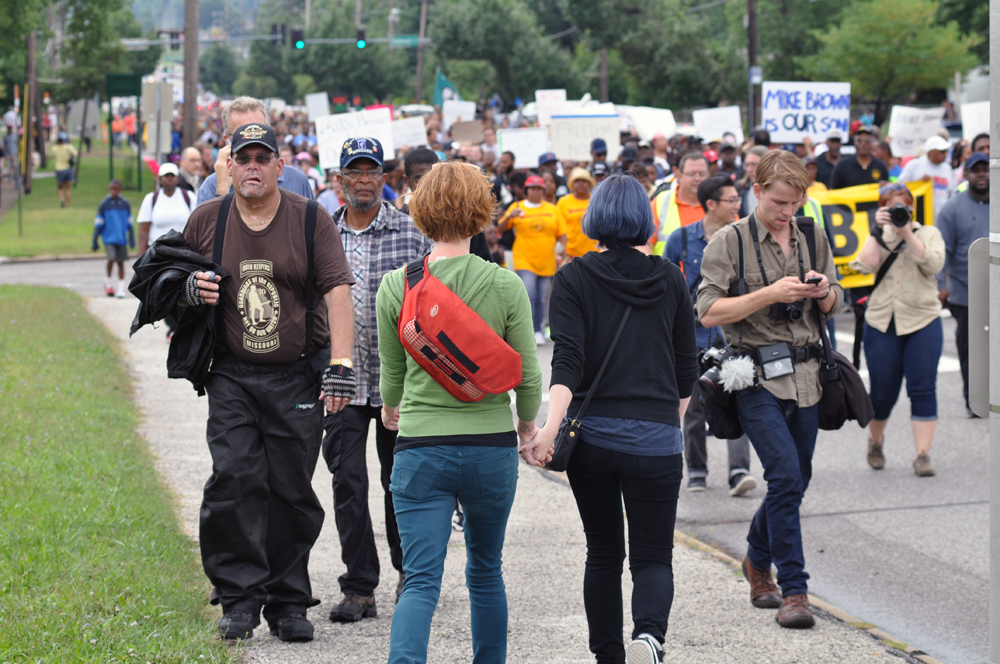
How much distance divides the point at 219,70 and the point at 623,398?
147777mm

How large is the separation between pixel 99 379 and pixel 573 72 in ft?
172

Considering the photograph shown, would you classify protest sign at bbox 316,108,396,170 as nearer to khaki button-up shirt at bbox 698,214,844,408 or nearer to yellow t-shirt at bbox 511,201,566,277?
yellow t-shirt at bbox 511,201,566,277

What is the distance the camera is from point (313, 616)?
17.1 ft

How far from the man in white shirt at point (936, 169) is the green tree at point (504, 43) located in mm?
44887

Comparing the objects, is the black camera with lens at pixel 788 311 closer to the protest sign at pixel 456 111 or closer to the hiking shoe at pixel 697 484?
the hiking shoe at pixel 697 484

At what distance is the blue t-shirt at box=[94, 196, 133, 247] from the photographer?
1750 cm

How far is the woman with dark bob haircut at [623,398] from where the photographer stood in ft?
13.4

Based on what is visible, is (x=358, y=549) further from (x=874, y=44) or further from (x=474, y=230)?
(x=874, y=44)

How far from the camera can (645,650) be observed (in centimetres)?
396

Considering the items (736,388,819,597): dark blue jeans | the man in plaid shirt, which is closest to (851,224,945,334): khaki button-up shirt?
(736,388,819,597): dark blue jeans

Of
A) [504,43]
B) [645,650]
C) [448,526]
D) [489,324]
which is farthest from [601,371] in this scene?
[504,43]

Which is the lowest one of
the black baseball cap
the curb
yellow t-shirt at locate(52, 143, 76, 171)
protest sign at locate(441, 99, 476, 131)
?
the curb

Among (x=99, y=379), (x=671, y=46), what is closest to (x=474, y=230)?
(x=99, y=379)

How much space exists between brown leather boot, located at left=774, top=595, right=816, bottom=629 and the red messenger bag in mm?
1984
